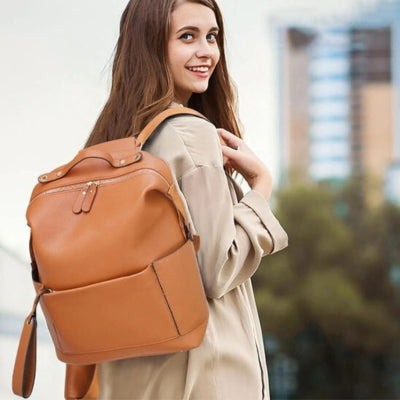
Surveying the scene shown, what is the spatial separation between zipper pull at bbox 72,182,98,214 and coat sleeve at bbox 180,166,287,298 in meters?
0.14

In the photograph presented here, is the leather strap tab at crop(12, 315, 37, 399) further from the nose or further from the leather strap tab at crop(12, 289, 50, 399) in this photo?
the nose

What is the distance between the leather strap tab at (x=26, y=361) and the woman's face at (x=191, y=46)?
43cm

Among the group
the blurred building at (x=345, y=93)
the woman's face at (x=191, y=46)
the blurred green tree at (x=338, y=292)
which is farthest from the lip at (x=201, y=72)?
the blurred building at (x=345, y=93)

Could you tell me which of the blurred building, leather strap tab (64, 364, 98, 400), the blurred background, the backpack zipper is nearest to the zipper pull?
the backpack zipper

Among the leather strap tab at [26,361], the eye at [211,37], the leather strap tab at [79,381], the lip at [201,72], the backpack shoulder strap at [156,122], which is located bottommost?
the leather strap tab at [79,381]

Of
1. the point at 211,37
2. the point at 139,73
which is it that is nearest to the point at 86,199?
the point at 139,73

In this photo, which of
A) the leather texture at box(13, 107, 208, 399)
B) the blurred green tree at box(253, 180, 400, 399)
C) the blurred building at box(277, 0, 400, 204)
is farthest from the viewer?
the blurred building at box(277, 0, 400, 204)

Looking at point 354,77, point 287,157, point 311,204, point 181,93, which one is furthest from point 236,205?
point 354,77

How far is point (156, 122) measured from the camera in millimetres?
1201

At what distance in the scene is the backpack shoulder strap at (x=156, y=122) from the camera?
1172 millimetres

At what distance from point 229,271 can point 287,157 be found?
61.3 feet

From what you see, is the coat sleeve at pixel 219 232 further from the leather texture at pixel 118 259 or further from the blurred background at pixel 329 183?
the blurred background at pixel 329 183

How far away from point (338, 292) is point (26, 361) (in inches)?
691

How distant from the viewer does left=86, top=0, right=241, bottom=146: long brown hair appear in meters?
1.29
